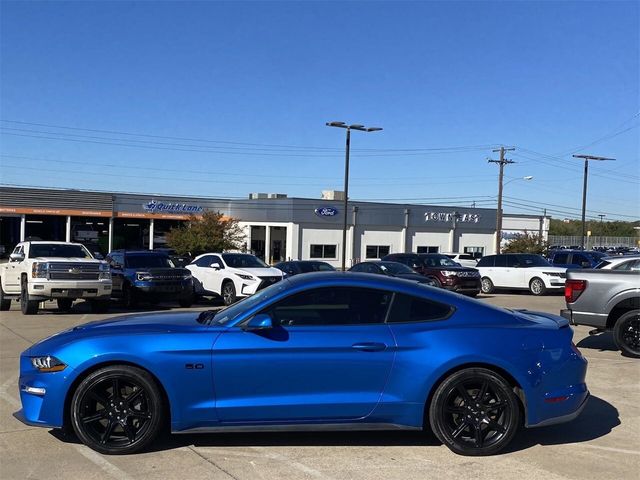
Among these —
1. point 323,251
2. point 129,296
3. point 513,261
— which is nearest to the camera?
point 129,296

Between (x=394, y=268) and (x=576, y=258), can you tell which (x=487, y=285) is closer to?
(x=576, y=258)

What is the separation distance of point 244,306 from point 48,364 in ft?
5.39

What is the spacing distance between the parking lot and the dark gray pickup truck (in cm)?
376

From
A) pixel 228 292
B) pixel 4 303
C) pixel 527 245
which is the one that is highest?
pixel 527 245

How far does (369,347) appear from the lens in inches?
191

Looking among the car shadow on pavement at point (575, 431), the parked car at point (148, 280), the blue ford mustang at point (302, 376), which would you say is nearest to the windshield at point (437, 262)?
the parked car at point (148, 280)

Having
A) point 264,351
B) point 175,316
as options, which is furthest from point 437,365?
point 175,316

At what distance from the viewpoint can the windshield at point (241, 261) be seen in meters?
18.6

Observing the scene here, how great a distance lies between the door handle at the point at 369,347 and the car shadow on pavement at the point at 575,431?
1.41 m

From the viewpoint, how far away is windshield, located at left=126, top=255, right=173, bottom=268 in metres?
17.5

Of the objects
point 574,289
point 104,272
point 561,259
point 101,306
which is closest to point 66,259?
point 104,272

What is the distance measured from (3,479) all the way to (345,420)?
2.55 m

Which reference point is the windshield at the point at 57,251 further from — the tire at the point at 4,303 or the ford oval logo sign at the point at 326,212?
the ford oval logo sign at the point at 326,212

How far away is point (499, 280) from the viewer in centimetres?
2416
